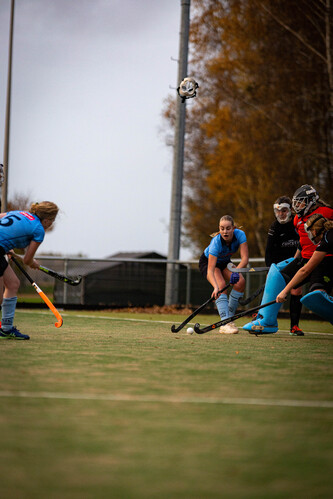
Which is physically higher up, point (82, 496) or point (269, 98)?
point (269, 98)

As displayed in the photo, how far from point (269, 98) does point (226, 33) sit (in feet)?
11.0

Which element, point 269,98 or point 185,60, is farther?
point 269,98

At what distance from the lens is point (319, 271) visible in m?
7.79

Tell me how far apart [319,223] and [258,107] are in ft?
53.0

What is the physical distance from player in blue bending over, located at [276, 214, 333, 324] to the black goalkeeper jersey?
99cm

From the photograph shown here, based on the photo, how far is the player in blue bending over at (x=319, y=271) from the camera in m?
7.38

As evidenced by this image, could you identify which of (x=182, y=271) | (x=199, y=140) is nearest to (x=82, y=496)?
(x=182, y=271)

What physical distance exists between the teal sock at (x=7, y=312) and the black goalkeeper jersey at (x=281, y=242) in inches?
130

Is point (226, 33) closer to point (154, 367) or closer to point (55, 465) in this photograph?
point (154, 367)

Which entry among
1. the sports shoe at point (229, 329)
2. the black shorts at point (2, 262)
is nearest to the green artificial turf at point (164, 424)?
the black shorts at point (2, 262)

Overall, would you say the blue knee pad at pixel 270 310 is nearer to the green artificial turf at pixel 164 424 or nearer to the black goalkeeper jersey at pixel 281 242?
the black goalkeeper jersey at pixel 281 242

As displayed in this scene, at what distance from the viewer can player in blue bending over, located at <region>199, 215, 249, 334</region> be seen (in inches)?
343

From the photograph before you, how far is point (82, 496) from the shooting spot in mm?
2367

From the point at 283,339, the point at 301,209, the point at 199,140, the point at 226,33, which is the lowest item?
the point at 283,339
